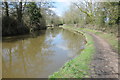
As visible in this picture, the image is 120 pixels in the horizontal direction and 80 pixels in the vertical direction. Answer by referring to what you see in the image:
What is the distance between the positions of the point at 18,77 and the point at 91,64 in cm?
334

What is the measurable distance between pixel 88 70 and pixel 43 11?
1041 inches

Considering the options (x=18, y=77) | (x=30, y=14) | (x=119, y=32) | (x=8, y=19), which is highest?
(x=30, y=14)

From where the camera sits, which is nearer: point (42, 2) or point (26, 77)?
point (26, 77)

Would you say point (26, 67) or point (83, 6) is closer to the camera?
point (26, 67)

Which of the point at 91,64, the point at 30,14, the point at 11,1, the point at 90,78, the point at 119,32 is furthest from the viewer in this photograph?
the point at 30,14

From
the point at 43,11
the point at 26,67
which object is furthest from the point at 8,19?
the point at 26,67

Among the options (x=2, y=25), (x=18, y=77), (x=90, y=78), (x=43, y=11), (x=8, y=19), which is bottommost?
(x=18, y=77)

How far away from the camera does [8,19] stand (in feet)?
57.3

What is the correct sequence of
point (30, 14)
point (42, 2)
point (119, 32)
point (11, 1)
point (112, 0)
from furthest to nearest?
point (42, 2) < point (30, 14) < point (11, 1) < point (119, 32) < point (112, 0)

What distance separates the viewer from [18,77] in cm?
460

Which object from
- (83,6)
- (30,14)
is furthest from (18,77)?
(83,6)

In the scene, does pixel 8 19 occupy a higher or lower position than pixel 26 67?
higher

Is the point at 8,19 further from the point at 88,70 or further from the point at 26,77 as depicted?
the point at 88,70

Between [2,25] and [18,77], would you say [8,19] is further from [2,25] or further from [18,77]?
[18,77]
